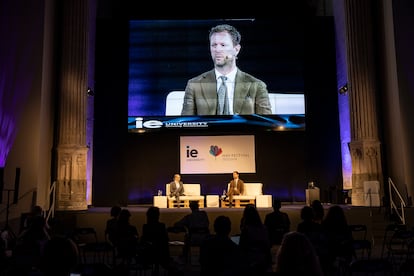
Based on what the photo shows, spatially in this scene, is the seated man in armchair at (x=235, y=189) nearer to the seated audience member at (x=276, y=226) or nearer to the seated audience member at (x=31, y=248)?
the seated audience member at (x=276, y=226)

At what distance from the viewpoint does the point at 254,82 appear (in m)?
13.0

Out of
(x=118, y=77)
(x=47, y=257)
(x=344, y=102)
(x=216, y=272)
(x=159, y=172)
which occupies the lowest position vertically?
(x=216, y=272)

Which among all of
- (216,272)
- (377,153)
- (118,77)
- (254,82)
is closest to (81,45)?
(118,77)

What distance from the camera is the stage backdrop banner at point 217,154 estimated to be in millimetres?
13297

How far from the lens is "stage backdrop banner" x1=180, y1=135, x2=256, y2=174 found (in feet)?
43.6

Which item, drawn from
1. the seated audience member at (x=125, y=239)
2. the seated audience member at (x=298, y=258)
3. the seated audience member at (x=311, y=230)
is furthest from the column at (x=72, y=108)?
the seated audience member at (x=298, y=258)

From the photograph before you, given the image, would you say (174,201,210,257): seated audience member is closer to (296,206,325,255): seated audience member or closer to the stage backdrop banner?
(296,206,325,255): seated audience member

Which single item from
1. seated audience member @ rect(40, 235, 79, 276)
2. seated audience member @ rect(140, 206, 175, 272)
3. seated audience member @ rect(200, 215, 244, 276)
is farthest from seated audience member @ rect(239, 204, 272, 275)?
seated audience member @ rect(40, 235, 79, 276)

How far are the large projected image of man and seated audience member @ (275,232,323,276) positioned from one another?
1028cm

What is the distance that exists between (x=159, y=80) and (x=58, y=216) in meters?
5.17

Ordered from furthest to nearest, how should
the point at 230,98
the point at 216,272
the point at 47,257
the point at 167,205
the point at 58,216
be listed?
the point at 230,98, the point at 167,205, the point at 58,216, the point at 216,272, the point at 47,257

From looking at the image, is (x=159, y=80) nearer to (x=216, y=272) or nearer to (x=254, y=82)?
(x=254, y=82)

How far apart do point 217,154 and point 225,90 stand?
6.49 ft

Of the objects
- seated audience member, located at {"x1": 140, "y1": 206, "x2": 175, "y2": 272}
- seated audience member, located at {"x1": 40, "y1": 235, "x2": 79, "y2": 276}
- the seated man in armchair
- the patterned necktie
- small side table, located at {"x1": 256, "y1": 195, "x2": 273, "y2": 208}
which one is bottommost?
seated audience member, located at {"x1": 140, "y1": 206, "x2": 175, "y2": 272}
